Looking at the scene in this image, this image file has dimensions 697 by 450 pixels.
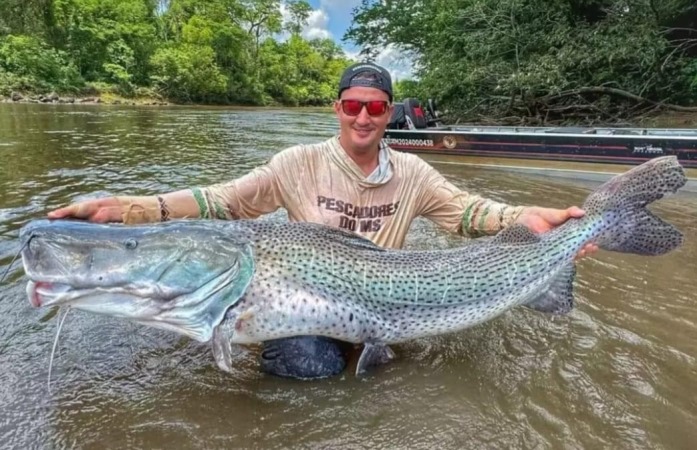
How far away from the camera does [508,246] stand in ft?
9.73

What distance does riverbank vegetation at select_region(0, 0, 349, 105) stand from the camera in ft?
117

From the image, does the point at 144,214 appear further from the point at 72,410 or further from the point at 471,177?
the point at 471,177

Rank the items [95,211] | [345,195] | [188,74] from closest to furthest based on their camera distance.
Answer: [95,211]
[345,195]
[188,74]

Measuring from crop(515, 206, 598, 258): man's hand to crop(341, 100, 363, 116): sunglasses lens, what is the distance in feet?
4.26

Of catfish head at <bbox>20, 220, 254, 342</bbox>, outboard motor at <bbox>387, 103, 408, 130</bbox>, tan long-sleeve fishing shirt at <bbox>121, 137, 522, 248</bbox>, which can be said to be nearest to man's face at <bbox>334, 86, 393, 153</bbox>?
tan long-sleeve fishing shirt at <bbox>121, 137, 522, 248</bbox>

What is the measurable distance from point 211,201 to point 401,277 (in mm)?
1306

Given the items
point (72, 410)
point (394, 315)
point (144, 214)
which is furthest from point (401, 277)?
point (72, 410)

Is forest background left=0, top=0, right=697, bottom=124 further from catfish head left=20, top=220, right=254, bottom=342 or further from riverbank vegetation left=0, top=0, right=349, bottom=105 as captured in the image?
catfish head left=20, top=220, right=254, bottom=342

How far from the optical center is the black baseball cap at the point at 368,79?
10.8 ft

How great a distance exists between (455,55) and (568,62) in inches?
230

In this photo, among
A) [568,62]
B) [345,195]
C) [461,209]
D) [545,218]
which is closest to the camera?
[545,218]

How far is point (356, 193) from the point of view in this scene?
342cm

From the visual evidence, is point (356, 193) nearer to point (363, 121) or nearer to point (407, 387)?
point (363, 121)

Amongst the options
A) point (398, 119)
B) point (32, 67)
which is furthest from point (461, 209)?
point (32, 67)
